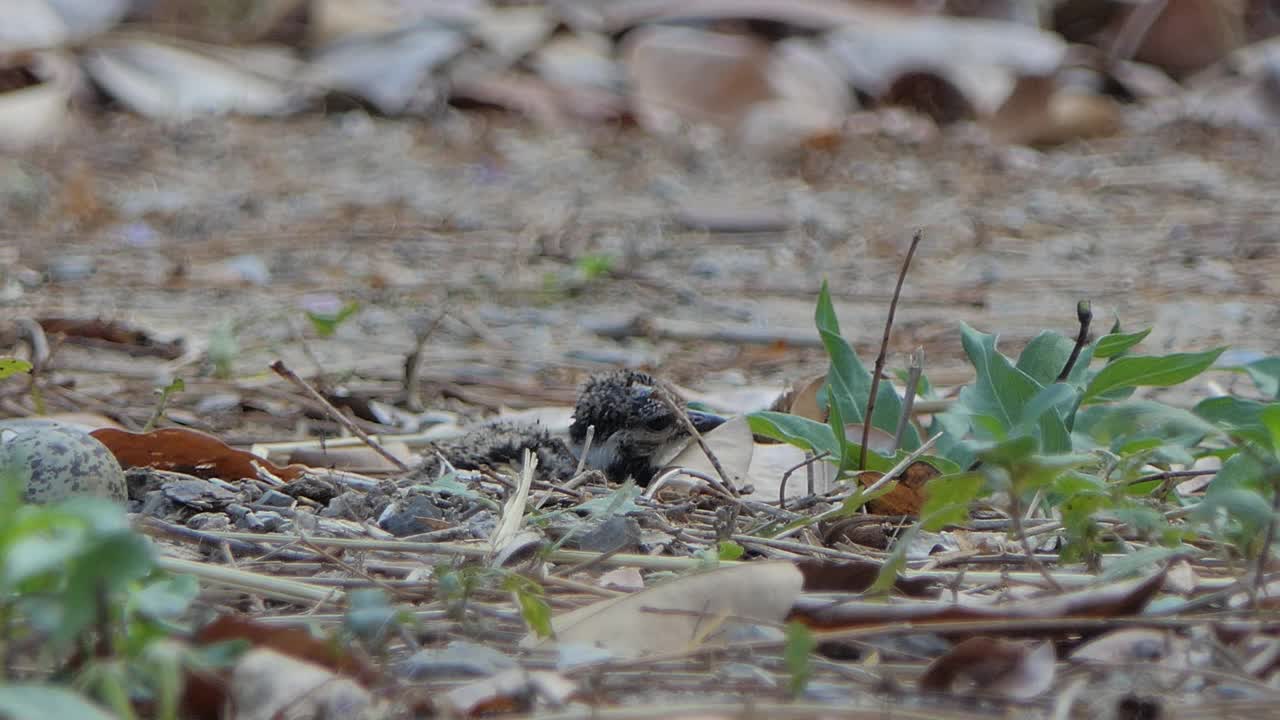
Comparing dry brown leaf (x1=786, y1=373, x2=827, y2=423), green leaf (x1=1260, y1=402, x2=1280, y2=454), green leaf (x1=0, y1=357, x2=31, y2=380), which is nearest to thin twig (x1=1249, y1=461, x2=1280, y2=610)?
green leaf (x1=1260, y1=402, x2=1280, y2=454)

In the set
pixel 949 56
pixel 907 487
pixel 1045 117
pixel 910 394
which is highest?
pixel 949 56

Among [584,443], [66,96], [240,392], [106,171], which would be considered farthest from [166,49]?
[584,443]

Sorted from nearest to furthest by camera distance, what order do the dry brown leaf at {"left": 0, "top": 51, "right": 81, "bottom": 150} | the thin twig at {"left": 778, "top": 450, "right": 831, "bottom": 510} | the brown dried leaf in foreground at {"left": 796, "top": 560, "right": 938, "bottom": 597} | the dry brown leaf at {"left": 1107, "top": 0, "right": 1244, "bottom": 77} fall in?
the brown dried leaf in foreground at {"left": 796, "top": 560, "right": 938, "bottom": 597} → the thin twig at {"left": 778, "top": 450, "right": 831, "bottom": 510} → the dry brown leaf at {"left": 0, "top": 51, "right": 81, "bottom": 150} → the dry brown leaf at {"left": 1107, "top": 0, "right": 1244, "bottom": 77}

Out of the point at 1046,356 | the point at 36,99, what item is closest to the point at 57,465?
the point at 1046,356

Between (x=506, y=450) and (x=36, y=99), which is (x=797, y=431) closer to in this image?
(x=506, y=450)

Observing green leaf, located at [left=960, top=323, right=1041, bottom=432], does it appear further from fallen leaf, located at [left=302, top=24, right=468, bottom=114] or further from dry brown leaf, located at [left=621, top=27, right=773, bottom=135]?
fallen leaf, located at [left=302, top=24, right=468, bottom=114]

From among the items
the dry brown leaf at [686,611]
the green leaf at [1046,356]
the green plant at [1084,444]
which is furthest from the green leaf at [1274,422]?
the dry brown leaf at [686,611]
